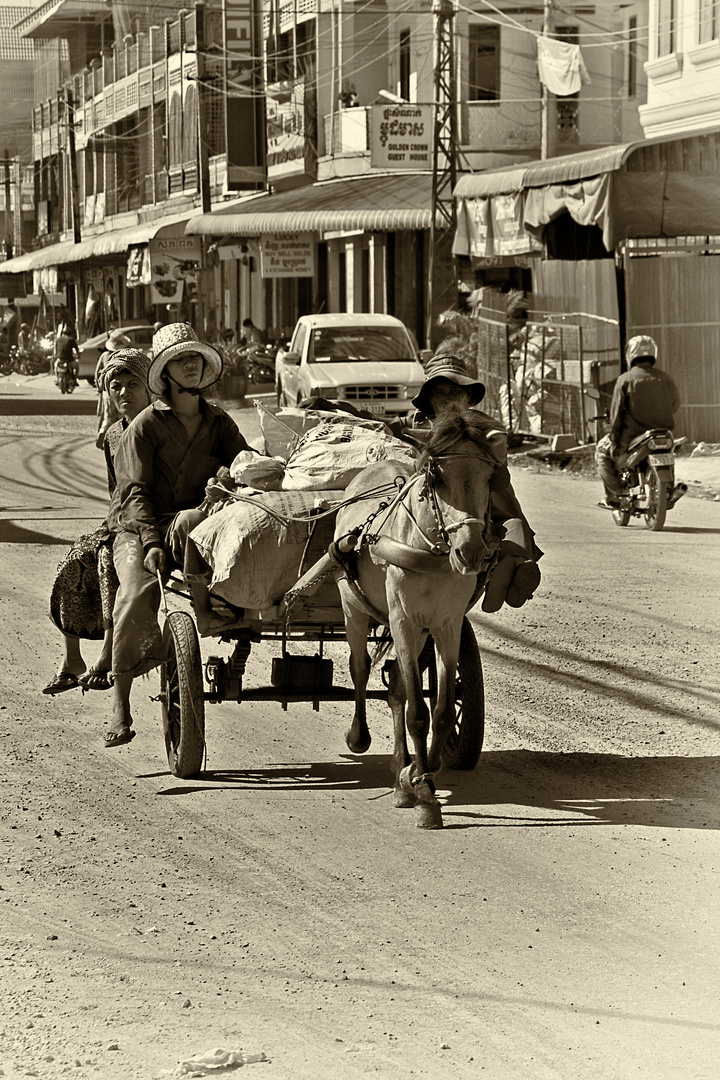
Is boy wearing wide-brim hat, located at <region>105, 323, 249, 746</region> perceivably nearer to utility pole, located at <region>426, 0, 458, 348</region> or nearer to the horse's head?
the horse's head

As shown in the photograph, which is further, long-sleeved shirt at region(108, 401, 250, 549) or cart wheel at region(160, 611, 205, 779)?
long-sleeved shirt at region(108, 401, 250, 549)

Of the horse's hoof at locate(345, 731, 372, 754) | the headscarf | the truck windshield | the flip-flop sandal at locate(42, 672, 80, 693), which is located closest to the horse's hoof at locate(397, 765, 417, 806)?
the horse's hoof at locate(345, 731, 372, 754)

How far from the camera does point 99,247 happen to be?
50.2 metres

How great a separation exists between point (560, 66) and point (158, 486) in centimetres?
2655

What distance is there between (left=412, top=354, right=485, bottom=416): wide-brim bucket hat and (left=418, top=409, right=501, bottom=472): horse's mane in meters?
0.23

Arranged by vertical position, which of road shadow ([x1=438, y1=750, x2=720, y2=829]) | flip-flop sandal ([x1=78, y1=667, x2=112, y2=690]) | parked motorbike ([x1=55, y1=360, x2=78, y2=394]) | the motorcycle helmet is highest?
the motorcycle helmet

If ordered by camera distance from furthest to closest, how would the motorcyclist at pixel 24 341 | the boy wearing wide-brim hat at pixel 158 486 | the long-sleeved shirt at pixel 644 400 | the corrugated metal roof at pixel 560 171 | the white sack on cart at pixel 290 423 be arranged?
1. the motorcyclist at pixel 24 341
2. the corrugated metal roof at pixel 560 171
3. the long-sleeved shirt at pixel 644 400
4. the white sack on cart at pixel 290 423
5. the boy wearing wide-brim hat at pixel 158 486

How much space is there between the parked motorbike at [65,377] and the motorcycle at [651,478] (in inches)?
1043

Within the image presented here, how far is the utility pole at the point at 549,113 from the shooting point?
33.5 m

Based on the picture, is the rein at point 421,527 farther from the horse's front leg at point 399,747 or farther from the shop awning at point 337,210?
the shop awning at point 337,210

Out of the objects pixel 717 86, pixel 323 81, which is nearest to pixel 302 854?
pixel 717 86

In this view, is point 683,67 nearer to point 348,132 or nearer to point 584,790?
point 348,132

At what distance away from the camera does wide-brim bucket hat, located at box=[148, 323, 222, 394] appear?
6797mm

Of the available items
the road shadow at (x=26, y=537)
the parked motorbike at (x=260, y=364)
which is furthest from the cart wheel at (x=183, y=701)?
the parked motorbike at (x=260, y=364)
